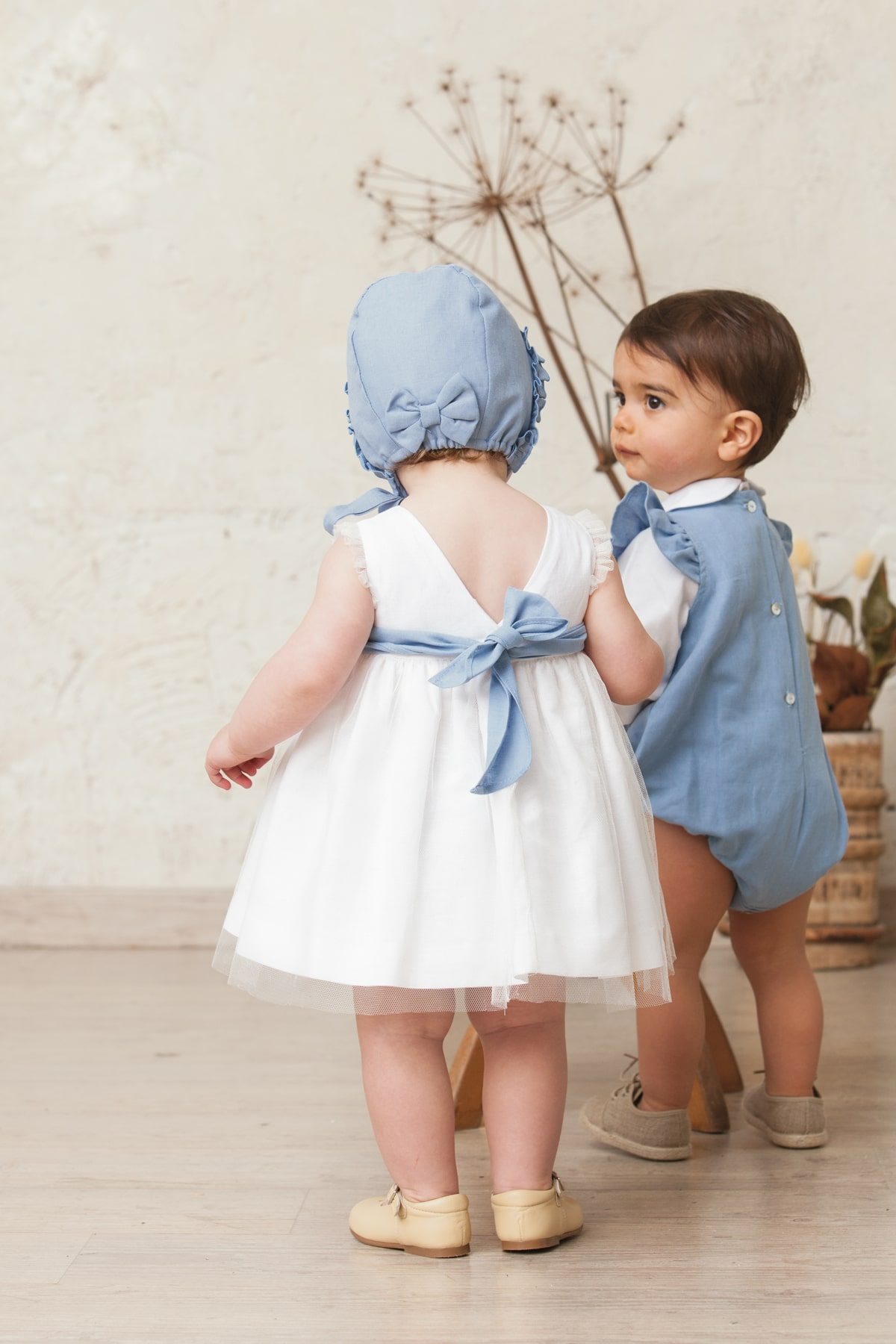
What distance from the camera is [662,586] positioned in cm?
144

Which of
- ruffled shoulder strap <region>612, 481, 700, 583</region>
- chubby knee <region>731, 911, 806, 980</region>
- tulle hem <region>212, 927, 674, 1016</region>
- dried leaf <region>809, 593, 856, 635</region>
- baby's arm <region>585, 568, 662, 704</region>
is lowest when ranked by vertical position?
chubby knee <region>731, 911, 806, 980</region>

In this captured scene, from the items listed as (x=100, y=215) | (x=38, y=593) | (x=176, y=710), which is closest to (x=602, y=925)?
(x=176, y=710)

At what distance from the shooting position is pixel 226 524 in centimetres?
255

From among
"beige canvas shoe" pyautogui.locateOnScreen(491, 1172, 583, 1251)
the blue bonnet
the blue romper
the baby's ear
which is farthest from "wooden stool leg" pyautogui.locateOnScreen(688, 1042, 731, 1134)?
the blue bonnet

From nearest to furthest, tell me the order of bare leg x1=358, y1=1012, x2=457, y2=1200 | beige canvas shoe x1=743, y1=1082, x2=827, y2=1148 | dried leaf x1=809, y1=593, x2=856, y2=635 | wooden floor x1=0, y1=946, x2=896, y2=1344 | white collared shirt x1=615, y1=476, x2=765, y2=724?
wooden floor x1=0, y1=946, x2=896, y2=1344
bare leg x1=358, y1=1012, x2=457, y2=1200
white collared shirt x1=615, y1=476, x2=765, y2=724
beige canvas shoe x1=743, y1=1082, x2=827, y2=1148
dried leaf x1=809, y1=593, x2=856, y2=635

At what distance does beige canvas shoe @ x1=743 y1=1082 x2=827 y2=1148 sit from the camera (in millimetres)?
1529

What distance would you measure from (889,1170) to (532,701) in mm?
686

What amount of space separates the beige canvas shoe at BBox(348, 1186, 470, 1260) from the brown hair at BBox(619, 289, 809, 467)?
0.87 meters

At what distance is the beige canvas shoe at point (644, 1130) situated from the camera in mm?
1493

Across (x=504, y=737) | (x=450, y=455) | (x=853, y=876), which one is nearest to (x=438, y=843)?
(x=504, y=737)

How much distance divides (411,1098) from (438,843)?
0.25m

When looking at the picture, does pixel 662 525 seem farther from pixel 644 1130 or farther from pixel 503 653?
pixel 644 1130

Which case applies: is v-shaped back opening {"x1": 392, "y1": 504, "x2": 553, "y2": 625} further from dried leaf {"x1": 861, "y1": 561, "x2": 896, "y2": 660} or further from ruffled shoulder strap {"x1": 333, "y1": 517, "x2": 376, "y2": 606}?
dried leaf {"x1": 861, "y1": 561, "x2": 896, "y2": 660}

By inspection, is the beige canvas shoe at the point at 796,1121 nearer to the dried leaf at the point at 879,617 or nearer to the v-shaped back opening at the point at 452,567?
the v-shaped back opening at the point at 452,567
